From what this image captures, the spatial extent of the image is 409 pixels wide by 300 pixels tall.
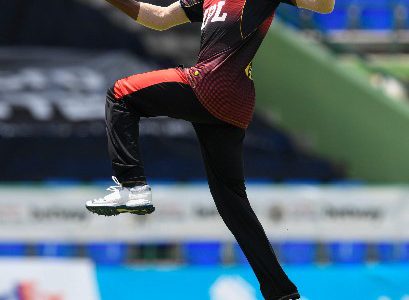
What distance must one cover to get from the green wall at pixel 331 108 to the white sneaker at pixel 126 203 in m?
7.86

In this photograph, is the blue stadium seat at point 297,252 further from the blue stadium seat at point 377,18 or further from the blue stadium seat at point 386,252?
the blue stadium seat at point 377,18

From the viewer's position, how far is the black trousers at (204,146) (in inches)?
193

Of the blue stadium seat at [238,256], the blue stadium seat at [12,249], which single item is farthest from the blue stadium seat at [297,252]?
the blue stadium seat at [12,249]

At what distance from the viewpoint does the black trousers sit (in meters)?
4.91

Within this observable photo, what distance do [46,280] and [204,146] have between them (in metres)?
2.29

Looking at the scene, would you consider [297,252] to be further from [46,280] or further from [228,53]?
[228,53]

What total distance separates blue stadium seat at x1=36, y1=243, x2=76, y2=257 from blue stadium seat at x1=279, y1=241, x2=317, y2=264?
76.0 inches

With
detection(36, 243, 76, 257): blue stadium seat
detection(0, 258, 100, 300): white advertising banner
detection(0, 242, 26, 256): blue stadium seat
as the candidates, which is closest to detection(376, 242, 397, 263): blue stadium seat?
detection(36, 243, 76, 257): blue stadium seat

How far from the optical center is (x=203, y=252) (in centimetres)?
990

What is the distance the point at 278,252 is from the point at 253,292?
2.89 metres

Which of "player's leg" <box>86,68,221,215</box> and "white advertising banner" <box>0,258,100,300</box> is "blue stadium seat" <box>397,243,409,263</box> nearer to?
"white advertising banner" <box>0,258,100,300</box>

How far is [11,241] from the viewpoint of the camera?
31.7 ft

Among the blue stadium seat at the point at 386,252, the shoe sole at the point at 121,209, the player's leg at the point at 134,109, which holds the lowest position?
the blue stadium seat at the point at 386,252

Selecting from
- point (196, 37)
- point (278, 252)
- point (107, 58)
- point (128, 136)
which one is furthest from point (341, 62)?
point (128, 136)
